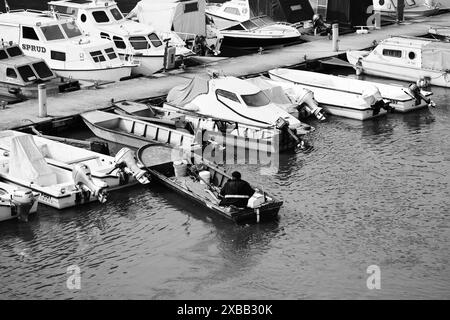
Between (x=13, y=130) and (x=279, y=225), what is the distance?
34.7ft

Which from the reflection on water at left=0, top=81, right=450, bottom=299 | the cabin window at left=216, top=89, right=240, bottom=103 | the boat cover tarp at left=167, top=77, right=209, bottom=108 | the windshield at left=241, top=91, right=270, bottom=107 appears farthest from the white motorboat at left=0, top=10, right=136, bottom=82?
the reflection on water at left=0, top=81, right=450, bottom=299

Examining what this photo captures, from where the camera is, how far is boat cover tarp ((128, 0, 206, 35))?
141ft

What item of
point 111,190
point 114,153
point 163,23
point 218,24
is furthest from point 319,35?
point 111,190

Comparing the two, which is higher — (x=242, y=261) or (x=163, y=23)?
(x=163, y=23)

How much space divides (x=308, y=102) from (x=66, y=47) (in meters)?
10.1

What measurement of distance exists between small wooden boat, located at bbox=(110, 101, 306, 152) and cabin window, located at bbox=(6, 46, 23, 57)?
21.7ft

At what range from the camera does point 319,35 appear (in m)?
46.6

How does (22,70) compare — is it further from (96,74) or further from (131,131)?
(131,131)

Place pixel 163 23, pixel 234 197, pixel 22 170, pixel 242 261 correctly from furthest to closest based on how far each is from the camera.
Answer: pixel 163 23, pixel 22 170, pixel 234 197, pixel 242 261

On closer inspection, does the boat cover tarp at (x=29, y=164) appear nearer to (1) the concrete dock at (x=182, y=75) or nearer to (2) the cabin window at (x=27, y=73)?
(1) the concrete dock at (x=182, y=75)

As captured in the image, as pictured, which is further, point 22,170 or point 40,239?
point 22,170

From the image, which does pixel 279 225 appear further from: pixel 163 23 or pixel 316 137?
pixel 163 23

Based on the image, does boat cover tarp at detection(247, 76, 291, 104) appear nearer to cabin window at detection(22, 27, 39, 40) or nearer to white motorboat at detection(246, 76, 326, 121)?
white motorboat at detection(246, 76, 326, 121)

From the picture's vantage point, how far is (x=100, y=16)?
39.9m
